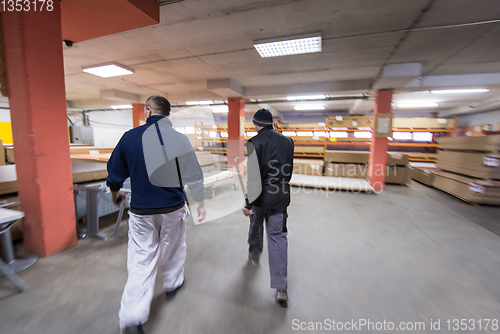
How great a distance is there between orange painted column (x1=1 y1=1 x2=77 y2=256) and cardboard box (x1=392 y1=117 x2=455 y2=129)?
31.5 feet

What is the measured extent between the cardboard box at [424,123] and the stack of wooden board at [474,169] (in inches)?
120

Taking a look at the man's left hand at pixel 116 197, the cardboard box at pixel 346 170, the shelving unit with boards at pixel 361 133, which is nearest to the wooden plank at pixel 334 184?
the cardboard box at pixel 346 170

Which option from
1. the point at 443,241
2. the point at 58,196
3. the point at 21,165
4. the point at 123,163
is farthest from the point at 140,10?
the point at 443,241

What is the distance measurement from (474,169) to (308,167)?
3.90m

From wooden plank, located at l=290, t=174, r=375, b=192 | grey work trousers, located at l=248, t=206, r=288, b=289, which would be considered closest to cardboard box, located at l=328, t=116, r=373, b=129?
wooden plank, located at l=290, t=174, r=375, b=192

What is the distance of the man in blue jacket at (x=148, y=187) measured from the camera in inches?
52.7

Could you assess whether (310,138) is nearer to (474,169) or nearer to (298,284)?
(474,169)

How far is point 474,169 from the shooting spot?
14.9ft

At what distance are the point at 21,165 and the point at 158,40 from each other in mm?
2562

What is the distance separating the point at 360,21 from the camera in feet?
8.98

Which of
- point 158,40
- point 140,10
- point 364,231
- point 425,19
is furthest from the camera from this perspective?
point 158,40

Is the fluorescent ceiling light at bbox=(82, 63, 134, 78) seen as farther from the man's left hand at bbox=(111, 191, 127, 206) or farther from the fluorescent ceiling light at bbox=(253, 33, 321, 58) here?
the man's left hand at bbox=(111, 191, 127, 206)

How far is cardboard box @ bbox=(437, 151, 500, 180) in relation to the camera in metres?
4.21

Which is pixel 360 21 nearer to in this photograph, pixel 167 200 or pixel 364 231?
pixel 364 231
